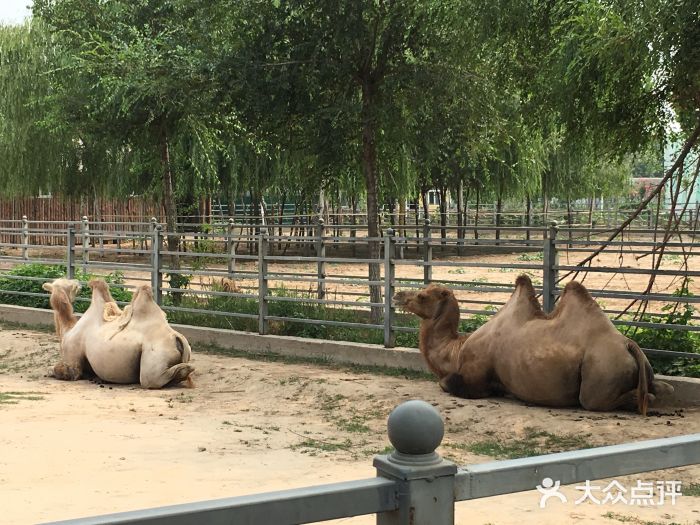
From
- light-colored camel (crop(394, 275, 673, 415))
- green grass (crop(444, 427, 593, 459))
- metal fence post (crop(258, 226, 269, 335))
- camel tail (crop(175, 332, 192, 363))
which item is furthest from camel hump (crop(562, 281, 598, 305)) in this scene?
metal fence post (crop(258, 226, 269, 335))

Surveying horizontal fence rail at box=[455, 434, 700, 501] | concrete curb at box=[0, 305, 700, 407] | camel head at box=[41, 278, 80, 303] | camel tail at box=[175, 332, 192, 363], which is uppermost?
horizontal fence rail at box=[455, 434, 700, 501]

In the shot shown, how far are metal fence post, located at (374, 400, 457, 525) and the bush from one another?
13.0 metres

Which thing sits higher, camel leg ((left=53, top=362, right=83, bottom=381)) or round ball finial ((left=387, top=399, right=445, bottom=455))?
round ball finial ((left=387, top=399, right=445, bottom=455))

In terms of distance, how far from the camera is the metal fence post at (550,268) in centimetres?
898

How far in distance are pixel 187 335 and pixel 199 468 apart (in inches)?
238

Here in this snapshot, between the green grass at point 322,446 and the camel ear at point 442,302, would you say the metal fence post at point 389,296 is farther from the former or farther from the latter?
the green grass at point 322,446

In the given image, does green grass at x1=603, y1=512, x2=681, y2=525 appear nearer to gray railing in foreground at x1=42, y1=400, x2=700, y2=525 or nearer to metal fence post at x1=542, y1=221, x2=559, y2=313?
gray railing in foreground at x1=42, y1=400, x2=700, y2=525

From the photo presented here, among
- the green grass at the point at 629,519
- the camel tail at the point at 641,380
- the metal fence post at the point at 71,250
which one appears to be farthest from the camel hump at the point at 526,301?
the metal fence post at the point at 71,250

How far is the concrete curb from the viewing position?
25.6 feet

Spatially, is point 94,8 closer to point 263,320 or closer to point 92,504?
point 263,320

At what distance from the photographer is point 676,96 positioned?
29.5 ft

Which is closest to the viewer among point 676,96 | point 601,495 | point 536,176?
point 601,495

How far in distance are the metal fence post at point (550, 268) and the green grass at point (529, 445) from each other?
7.45 feet

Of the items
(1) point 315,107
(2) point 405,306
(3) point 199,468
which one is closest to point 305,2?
(1) point 315,107
